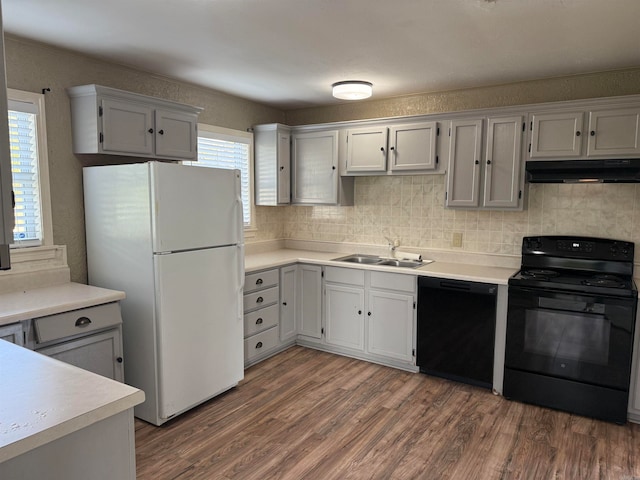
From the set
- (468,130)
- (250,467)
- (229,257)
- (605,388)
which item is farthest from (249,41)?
(605,388)

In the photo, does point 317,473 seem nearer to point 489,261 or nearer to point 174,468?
point 174,468

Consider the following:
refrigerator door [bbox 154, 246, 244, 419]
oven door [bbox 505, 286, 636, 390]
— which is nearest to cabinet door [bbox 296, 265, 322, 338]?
refrigerator door [bbox 154, 246, 244, 419]

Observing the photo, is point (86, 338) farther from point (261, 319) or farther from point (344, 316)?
point (344, 316)

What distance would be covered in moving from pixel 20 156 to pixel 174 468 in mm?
2100

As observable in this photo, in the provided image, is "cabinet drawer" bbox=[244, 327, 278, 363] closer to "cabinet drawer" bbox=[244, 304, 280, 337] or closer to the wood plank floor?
"cabinet drawer" bbox=[244, 304, 280, 337]

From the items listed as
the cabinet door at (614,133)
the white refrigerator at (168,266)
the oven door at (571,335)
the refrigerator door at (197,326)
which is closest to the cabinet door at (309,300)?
the refrigerator door at (197,326)

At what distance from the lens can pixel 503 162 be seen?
11.3ft

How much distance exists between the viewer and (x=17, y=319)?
87.4 inches

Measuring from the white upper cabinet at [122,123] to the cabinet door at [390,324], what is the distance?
203cm

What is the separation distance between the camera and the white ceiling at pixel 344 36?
2234mm

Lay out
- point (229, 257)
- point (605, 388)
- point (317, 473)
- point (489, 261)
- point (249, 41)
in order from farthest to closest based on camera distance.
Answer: point (489, 261) → point (229, 257) → point (605, 388) → point (249, 41) → point (317, 473)

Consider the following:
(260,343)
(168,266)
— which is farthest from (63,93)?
(260,343)

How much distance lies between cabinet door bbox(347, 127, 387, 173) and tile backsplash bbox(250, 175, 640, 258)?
320 mm

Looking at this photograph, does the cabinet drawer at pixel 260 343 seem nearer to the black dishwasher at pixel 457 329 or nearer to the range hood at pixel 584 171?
the black dishwasher at pixel 457 329
